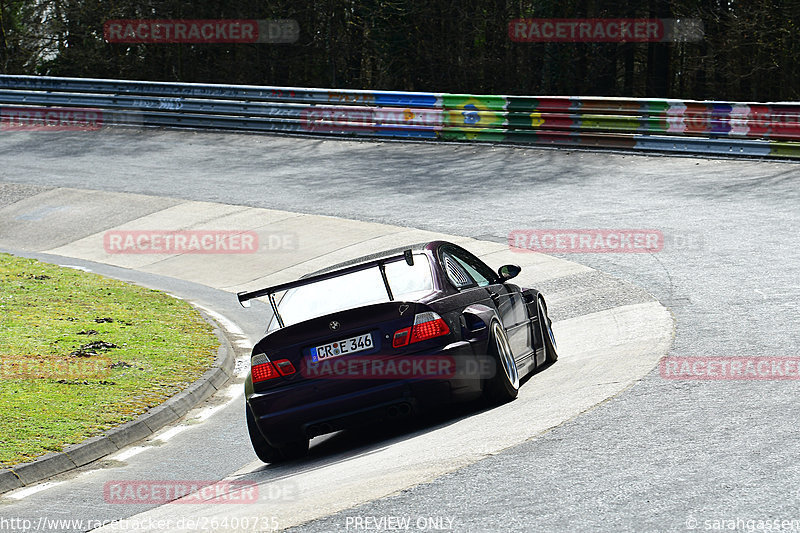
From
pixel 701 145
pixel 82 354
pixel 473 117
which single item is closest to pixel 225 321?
pixel 82 354

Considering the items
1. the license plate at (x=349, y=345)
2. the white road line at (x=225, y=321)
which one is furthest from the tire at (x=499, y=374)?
the white road line at (x=225, y=321)

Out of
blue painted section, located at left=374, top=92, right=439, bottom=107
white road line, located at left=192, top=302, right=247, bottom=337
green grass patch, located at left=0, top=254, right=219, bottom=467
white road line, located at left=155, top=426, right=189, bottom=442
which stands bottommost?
white road line, located at left=192, top=302, right=247, bottom=337

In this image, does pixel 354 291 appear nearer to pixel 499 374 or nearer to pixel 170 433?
pixel 499 374

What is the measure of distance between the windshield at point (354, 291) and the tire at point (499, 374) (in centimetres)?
61

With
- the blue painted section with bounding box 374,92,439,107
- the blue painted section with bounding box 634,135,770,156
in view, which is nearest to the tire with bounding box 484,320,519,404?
the blue painted section with bounding box 634,135,770,156

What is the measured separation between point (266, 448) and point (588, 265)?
7543 millimetres

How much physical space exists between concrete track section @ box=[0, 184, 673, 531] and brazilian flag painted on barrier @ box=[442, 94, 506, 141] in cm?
631

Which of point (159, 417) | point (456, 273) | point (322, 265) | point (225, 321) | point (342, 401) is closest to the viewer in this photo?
point (342, 401)

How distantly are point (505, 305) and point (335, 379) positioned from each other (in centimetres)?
200

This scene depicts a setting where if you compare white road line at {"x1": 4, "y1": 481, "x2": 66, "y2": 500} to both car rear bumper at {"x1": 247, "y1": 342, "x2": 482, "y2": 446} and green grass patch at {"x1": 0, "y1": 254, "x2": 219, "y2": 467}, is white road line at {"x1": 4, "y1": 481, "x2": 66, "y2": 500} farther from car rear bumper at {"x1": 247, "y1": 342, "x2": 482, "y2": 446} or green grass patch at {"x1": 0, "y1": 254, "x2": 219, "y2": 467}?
car rear bumper at {"x1": 247, "y1": 342, "x2": 482, "y2": 446}

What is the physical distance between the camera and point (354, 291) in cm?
767

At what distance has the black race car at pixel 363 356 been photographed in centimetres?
728

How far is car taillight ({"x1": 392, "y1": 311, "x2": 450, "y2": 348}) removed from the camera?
7293 mm

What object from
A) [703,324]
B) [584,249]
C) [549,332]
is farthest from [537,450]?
[584,249]
